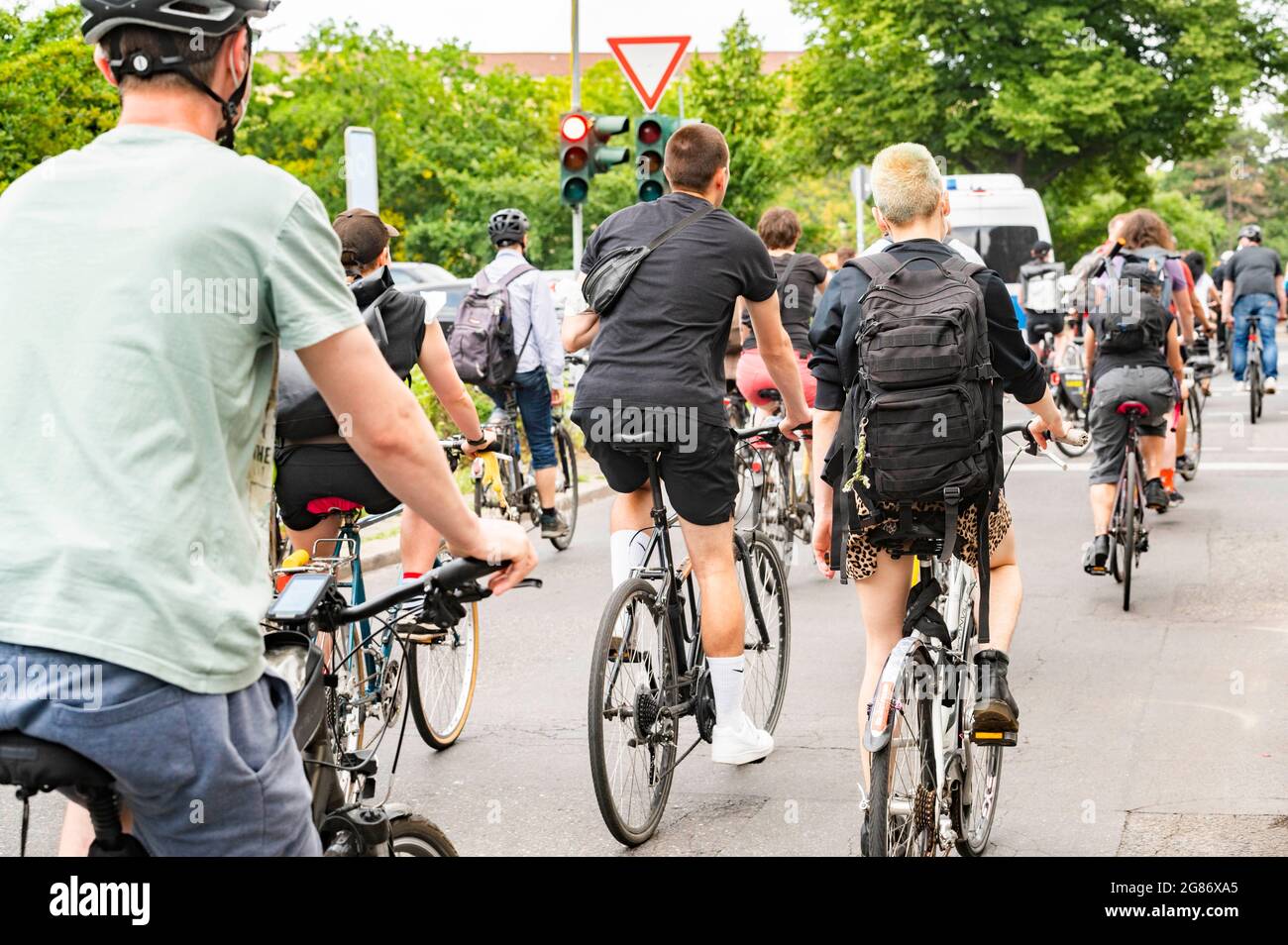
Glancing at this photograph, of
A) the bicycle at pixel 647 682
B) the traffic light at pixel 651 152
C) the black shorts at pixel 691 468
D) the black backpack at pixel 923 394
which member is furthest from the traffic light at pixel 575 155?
the black backpack at pixel 923 394

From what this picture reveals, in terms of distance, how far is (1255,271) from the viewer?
60.6 ft

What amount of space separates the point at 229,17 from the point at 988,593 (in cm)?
284

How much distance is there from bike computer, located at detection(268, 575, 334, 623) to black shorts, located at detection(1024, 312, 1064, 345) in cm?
1681

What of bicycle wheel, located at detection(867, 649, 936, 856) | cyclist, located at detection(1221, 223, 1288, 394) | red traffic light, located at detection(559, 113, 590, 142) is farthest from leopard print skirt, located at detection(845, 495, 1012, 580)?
cyclist, located at detection(1221, 223, 1288, 394)

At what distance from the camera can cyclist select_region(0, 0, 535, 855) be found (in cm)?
199

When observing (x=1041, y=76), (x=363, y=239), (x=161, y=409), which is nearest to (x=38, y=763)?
(x=161, y=409)

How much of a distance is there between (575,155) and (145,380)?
40.1ft

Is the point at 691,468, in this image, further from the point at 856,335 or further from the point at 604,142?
the point at 604,142

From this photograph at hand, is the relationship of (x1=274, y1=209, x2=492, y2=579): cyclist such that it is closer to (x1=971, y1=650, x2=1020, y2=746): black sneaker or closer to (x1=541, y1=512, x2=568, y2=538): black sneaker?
(x1=971, y1=650, x2=1020, y2=746): black sneaker

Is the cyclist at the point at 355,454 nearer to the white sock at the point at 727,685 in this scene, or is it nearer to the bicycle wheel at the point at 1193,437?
the white sock at the point at 727,685

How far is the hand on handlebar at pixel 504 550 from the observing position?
2.47 metres

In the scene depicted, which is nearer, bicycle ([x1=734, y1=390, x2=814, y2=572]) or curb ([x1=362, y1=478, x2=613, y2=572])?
bicycle ([x1=734, y1=390, x2=814, y2=572])

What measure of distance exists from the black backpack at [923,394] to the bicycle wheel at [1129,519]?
4.42 m
